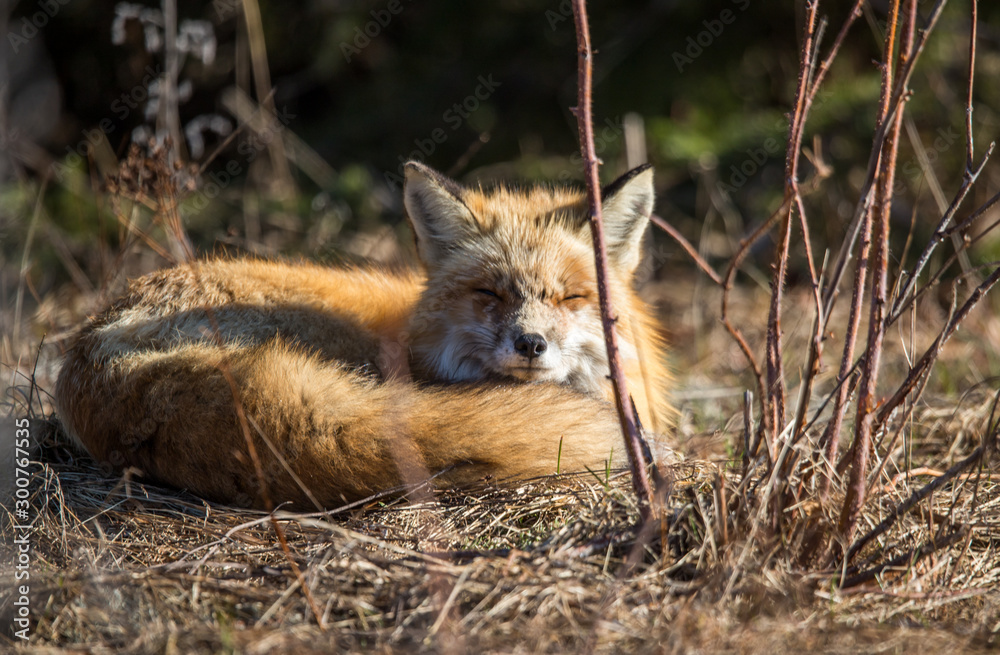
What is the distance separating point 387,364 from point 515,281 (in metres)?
0.64

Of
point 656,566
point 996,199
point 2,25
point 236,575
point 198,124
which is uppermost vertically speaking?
point 2,25

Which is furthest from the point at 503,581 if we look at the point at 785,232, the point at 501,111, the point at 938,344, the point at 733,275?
the point at 501,111

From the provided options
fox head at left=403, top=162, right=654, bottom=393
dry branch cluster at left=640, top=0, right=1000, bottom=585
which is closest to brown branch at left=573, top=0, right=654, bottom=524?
dry branch cluster at left=640, top=0, right=1000, bottom=585

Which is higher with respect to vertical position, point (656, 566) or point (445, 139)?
point (445, 139)

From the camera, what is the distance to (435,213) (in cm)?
328

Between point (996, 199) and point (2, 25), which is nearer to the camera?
point (996, 199)

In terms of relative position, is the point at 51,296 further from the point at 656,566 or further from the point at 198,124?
the point at 656,566

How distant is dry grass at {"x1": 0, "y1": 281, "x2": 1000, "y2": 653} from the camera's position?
1703 millimetres

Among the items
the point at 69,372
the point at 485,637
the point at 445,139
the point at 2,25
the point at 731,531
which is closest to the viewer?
the point at 485,637

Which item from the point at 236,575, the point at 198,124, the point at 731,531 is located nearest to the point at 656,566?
the point at 731,531

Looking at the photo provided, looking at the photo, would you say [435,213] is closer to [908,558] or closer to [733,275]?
[733,275]

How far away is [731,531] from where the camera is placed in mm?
1950

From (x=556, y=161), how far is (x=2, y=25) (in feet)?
14.6

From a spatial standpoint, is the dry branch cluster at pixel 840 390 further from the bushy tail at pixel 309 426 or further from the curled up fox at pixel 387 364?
the bushy tail at pixel 309 426
